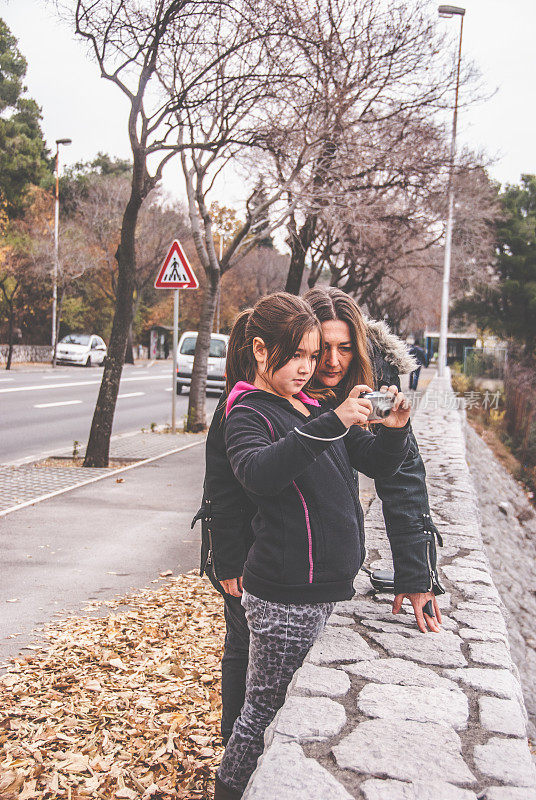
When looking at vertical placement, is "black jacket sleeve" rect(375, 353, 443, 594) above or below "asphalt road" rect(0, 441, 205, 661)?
above

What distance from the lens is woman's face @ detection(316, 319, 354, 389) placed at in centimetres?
273

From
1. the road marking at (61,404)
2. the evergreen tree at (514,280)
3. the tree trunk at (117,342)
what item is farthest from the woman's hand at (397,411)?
the evergreen tree at (514,280)

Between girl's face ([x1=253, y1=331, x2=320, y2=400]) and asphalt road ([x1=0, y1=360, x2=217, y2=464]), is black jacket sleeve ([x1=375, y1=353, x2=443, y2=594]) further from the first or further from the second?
asphalt road ([x1=0, y1=360, x2=217, y2=464])

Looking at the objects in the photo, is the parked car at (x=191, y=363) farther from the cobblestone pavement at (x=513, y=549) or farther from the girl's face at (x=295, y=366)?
the girl's face at (x=295, y=366)

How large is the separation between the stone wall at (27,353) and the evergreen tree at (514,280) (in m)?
24.7

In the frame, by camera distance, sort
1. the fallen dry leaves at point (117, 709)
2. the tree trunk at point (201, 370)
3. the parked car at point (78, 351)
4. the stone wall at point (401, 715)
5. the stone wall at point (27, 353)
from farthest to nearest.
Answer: the parked car at point (78, 351), the stone wall at point (27, 353), the tree trunk at point (201, 370), the fallen dry leaves at point (117, 709), the stone wall at point (401, 715)

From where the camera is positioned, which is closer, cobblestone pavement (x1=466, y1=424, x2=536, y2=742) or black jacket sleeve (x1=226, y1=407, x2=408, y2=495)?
black jacket sleeve (x1=226, y1=407, x2=408, y2=495)

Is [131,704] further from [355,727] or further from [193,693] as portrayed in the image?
[355,727]

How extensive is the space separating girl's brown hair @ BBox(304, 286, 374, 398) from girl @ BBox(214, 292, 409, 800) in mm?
306

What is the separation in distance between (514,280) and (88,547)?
4294 cm

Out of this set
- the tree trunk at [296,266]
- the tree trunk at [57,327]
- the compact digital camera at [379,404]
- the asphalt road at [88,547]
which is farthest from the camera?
the tree trunk at [57,327]

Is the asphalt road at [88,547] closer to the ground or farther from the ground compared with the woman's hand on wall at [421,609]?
closer to the ground

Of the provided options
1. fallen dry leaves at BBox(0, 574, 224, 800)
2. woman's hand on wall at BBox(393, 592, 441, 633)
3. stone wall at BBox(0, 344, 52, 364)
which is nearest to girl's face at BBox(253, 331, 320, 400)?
woman's hand on wall at BBox(393, 592, 441, 633)

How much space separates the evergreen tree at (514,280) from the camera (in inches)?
1781
